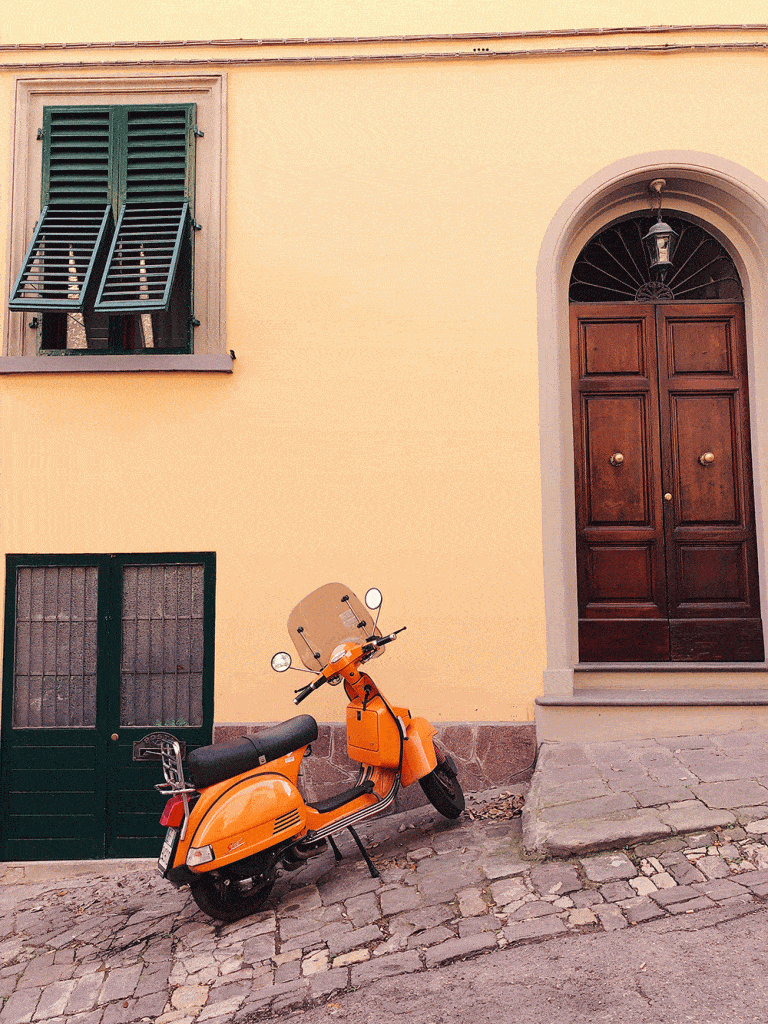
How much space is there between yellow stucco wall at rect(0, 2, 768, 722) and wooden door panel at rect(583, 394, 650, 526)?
0.63m

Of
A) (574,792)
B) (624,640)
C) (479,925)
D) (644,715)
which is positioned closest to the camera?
(479,925)

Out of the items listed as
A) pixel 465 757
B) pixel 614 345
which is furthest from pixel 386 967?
pixel 614 345

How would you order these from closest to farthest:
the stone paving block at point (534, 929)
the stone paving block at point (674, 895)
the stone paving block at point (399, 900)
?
the stone paving block at point (534, 929) < the stone paving block at point (674, 895) < the stone paving block at point (399, 900)

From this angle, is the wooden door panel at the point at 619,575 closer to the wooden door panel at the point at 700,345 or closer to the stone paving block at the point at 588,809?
the wooden door panel at the point at 700,345

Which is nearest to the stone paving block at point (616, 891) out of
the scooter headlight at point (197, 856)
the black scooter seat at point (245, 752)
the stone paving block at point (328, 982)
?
the stone paving block at point (328, 982)

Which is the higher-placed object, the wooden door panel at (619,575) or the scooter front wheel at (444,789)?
the wooden door panel at (619,575)

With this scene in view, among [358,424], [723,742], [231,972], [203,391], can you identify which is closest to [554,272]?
[358,424]

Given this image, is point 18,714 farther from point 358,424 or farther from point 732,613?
point 732,613

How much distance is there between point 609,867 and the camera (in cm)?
374

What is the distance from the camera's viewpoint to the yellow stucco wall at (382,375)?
5.38 m

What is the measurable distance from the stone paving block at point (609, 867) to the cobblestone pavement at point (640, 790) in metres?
0.06

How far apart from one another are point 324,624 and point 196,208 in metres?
3.43

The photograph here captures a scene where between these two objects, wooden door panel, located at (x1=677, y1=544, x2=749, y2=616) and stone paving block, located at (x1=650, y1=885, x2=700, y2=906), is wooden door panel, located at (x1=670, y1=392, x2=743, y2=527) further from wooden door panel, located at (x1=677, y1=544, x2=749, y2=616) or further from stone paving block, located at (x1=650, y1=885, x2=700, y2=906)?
stone paving block, located at (x1=650, y1=885, x2=700, y2=906)

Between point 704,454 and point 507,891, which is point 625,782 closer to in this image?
point 507,891
